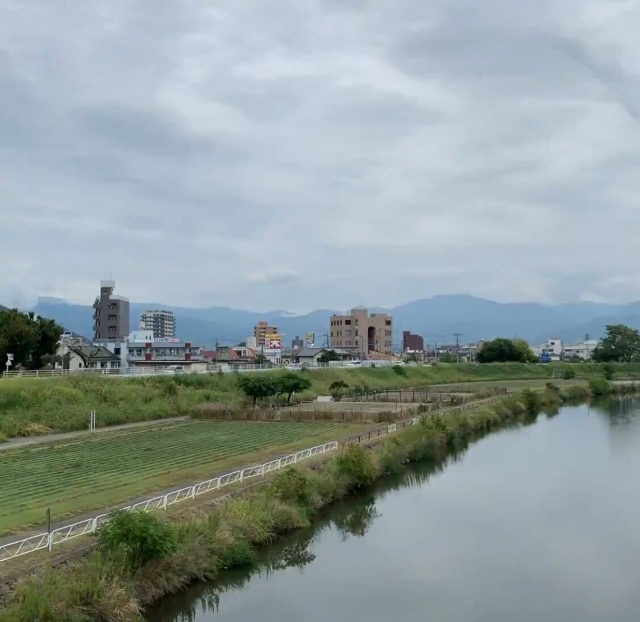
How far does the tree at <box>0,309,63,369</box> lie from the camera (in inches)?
1623

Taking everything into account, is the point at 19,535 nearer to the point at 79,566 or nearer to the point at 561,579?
the point at 79,566

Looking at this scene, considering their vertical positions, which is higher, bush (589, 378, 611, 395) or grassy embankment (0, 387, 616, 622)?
bush (589, 378, 611, 395)

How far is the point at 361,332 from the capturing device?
119 meters

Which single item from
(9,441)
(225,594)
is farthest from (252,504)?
(9,441)

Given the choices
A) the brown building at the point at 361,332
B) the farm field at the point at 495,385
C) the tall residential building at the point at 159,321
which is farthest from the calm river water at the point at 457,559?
the tall residential building at the point at 159,321

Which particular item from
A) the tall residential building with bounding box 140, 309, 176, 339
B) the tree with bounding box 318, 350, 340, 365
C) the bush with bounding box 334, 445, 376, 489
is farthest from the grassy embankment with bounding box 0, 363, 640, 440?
the tall residential building with bounding box 140, 309, 176, 339

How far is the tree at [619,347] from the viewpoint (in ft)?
320

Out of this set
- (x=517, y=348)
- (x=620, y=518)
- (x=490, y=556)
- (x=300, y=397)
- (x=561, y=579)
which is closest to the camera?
(x=561, y=579)

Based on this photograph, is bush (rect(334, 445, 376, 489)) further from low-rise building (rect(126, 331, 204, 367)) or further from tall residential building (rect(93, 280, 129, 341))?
tall residential building (rect(93, 280, 129, 341))

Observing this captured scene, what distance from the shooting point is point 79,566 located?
10.9 m

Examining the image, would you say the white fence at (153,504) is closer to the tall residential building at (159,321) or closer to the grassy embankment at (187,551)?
the grassy embankment at (187,551)

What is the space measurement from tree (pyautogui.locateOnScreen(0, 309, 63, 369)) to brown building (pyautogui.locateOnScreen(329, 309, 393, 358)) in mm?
74920

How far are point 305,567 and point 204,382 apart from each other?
101 ft

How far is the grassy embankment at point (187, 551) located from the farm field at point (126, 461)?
3.19 m
